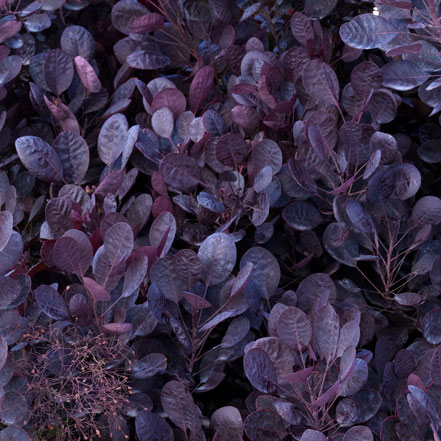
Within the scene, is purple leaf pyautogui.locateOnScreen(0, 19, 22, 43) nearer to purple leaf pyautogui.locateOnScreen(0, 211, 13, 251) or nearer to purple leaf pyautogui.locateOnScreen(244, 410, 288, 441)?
purple leaf pyautogui.locateOnScreen(0, 211, 13, 251)

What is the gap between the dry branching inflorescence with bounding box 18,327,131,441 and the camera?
956mm

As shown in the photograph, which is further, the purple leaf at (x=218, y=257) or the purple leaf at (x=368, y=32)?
the purple leaf at (x=368, y=32)

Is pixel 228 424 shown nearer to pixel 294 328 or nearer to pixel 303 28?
pixel 294 328

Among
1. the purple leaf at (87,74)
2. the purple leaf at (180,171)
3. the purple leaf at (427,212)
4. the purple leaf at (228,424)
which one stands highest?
the purple leaf at (87,74)

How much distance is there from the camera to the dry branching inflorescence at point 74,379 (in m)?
0.96

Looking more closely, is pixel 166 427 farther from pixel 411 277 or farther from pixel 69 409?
pixel 411 277

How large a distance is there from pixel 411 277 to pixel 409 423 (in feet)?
1.00

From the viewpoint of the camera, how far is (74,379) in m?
0.98

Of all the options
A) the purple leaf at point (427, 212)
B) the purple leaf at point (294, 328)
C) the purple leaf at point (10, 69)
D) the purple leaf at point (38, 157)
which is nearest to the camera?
the purple leaf at point (294, 328)

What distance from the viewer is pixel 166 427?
3.26 feet

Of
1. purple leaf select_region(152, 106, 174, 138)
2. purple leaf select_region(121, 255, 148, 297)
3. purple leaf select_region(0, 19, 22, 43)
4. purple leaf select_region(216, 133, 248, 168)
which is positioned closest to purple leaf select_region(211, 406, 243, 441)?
purple leaf select_region(121, 255, 148, 297)

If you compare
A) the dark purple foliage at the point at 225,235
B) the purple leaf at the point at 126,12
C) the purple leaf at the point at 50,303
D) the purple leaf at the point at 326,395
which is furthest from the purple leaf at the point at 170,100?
the purple leaf at the point at 326,395

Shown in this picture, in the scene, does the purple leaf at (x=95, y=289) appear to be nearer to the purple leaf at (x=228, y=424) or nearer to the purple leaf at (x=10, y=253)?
the purple leaf at (x=10, y=253)

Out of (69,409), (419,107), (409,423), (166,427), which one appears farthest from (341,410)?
(419,107)
